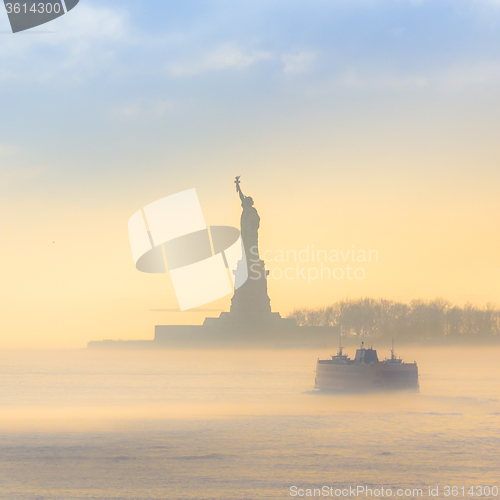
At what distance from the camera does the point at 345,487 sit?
16062mm

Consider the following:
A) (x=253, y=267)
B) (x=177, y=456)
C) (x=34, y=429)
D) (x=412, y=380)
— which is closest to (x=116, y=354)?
(x=253, y=267)

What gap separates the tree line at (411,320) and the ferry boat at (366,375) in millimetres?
66948

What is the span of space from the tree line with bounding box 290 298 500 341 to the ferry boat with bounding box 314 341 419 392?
66948mm

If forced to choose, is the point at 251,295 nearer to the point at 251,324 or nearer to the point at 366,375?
the point at 251,324

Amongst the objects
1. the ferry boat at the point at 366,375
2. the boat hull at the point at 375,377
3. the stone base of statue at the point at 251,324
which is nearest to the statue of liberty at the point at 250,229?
the stone base of statue at the point at 251,324

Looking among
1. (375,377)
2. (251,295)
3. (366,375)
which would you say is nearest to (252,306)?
(251,295)

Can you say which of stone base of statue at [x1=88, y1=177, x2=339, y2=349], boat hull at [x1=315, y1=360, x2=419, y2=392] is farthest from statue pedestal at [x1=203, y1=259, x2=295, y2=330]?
boat hull at [x1=315, y1=360, x2=419, y2=392]

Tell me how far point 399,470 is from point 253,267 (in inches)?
1973

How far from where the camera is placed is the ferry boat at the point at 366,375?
4212 centimetres

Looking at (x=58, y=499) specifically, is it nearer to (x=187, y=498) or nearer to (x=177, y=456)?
(x=187, y=498)

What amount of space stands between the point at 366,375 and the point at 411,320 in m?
75.4

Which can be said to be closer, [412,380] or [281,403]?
[281,403]

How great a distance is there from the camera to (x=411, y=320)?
379 ft

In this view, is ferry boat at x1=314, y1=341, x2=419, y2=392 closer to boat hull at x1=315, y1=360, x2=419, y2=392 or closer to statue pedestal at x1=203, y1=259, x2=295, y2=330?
boat hull at x1=315, y1=360, x2=419, y2=392
